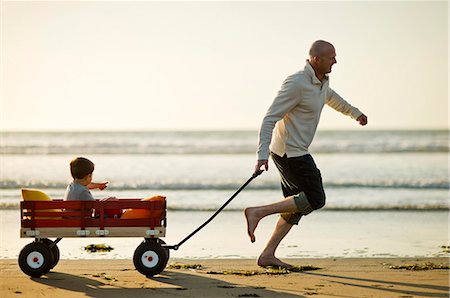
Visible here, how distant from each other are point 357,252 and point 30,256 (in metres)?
3.12

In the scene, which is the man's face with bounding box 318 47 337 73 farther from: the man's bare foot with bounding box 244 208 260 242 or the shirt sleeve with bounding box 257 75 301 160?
the man's bare foot with bounding box 244 208 260 242

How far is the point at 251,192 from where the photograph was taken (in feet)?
49.3

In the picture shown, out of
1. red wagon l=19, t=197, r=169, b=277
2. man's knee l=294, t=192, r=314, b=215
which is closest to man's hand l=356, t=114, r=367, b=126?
man's knee l=294, t=192, r=314, b=215

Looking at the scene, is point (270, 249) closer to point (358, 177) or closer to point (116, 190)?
point (116, 190)

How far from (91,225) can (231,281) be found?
1.19 m

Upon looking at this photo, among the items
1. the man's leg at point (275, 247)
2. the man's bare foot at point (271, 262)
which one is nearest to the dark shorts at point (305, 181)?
the man's leg at point (275, 247)

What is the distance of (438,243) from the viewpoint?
8836mm

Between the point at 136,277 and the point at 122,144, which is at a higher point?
the point at 122,144

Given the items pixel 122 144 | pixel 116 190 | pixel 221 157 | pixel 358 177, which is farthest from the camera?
pixel 122 144

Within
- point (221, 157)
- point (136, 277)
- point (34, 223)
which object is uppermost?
point (221, 157)

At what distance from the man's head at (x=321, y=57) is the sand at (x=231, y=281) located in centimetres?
162

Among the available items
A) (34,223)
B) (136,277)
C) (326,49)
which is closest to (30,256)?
(34,223)

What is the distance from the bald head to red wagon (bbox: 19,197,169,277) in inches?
64.6

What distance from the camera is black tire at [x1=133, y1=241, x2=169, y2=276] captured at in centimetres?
673
